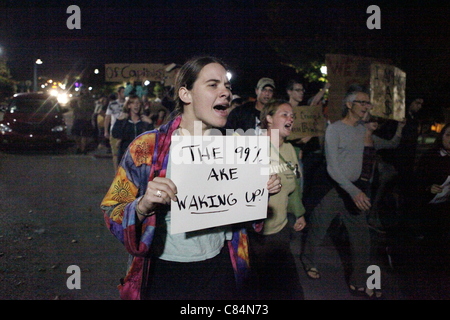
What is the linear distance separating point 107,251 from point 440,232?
3.69m

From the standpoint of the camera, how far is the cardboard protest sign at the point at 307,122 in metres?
6.67

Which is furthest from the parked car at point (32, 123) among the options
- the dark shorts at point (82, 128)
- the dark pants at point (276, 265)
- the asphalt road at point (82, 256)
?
the dark pants at point (276, 265)

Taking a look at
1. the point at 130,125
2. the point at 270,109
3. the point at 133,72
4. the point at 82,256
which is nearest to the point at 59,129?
the point at 133,72

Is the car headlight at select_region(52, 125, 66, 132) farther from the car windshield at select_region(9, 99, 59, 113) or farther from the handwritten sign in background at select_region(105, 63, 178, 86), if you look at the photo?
the handwritten sign in background at select_region(105, 63, 178, 86)

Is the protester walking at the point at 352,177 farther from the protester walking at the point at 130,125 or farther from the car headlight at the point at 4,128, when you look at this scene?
the car headlight at the point at 4,128

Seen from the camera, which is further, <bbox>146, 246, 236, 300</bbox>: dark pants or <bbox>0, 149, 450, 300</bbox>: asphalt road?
<bbox>0, 149, 450, 300</bbox>: asphalt road

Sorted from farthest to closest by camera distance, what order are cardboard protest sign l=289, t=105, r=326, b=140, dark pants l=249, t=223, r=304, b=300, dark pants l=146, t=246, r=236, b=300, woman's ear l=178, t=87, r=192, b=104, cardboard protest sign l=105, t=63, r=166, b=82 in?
1. cardboard protest sign l=105, t=63, r=166, b=82
2. cardboard protest sign l=289, t=105, r=326, b=140
3. dark pants l=249, t=223, r=304, b=300
4. woman's ear l=178, t=87, r=192, b=104
5. dark pants l=146, t=246, r=236, b=300

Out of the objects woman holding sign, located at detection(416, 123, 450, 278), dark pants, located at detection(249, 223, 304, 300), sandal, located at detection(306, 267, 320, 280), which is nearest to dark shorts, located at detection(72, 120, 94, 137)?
sandal, located at detection(306, 267, 320, 280)

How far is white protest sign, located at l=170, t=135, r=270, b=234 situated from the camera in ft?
6.89

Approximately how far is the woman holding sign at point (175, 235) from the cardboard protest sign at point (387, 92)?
3.95 metres

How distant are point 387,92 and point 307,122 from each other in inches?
48.0

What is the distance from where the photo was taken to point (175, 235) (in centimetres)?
228

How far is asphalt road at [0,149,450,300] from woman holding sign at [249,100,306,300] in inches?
40.4
